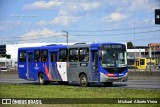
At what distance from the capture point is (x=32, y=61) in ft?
102

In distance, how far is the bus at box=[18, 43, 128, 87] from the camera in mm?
25484

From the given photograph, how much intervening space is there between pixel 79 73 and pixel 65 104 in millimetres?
13125

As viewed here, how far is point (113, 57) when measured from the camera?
2561cm

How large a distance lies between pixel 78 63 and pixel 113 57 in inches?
106

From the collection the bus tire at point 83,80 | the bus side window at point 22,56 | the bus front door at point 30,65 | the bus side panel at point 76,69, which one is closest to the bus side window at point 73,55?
the bus side panel at point 76,69

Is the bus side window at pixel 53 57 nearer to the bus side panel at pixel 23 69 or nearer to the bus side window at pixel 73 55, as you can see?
the bus side window at pixel 73 55

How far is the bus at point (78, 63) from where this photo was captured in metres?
25.5

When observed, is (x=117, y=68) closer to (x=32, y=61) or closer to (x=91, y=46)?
(x=91, y=46)

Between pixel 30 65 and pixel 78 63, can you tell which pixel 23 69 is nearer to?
pixel 30 65

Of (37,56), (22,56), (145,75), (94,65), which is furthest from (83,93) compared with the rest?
(145,75)

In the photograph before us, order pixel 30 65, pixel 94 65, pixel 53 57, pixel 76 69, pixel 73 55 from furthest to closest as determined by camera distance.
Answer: pixel 30 65
pixel 53 57
pixel 73 55
pixel 76 69
pixel 94 65

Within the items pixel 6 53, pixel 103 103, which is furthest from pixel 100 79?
pixel 6 53

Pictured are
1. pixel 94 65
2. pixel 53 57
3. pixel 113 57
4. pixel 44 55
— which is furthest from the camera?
pixel 44 55

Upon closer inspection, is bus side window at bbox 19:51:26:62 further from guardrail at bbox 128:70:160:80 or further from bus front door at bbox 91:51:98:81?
guardrail at bbox 128:70:160:80
